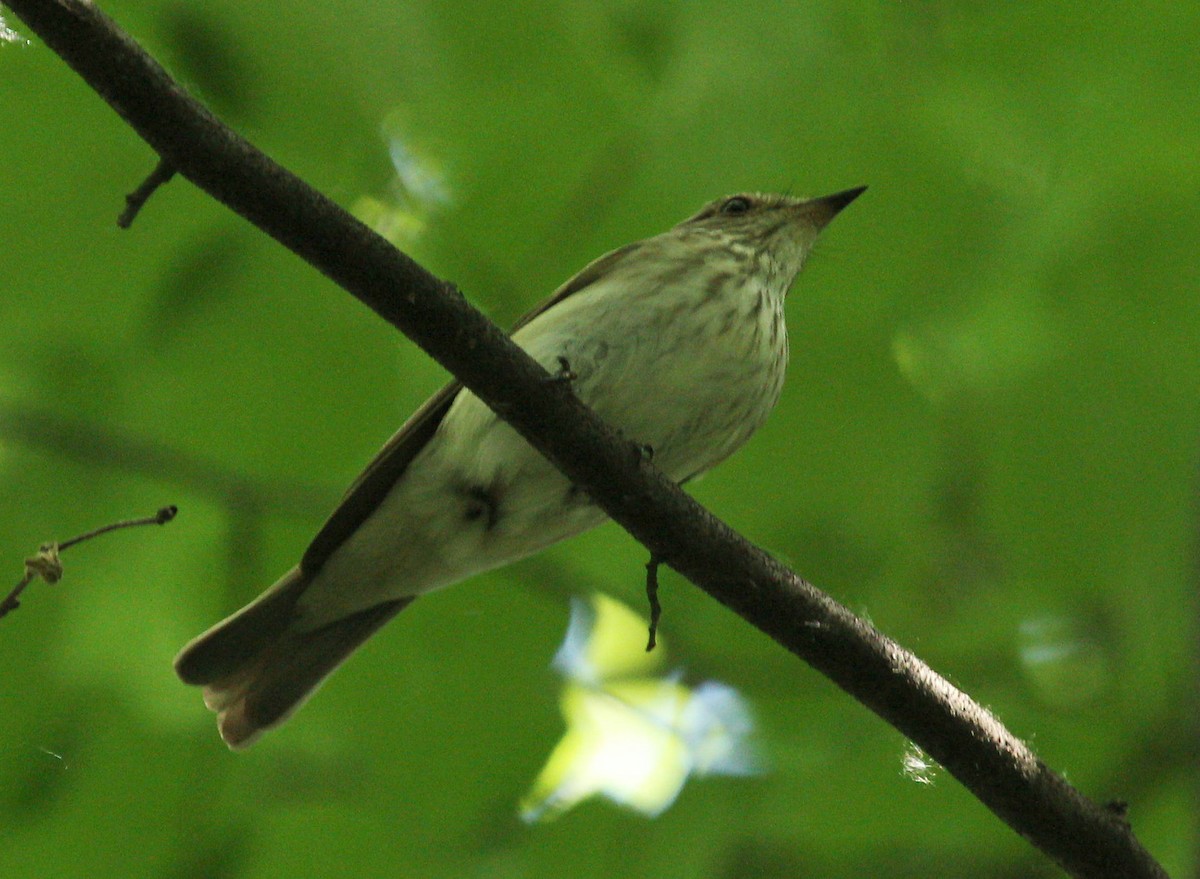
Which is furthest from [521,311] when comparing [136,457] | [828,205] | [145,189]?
[145,189]

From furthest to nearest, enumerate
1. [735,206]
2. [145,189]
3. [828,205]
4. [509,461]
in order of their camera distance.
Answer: [735,206], [828,205], [509,461], [145,189]

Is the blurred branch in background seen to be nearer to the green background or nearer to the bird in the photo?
the green background

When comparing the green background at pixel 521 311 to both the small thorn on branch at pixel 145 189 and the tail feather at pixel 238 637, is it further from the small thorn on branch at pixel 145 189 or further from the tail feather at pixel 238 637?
the small thorn on branch at pixel 145 189

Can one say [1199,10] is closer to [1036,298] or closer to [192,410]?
[1036,298]

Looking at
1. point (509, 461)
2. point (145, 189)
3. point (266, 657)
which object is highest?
point (145, 189)

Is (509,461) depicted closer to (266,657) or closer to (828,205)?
(266,657)

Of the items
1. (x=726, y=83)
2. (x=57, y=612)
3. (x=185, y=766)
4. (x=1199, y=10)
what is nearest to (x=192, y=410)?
(x=57, y=612)
